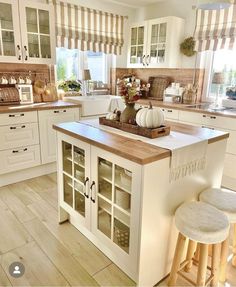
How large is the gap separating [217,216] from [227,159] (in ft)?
5.56

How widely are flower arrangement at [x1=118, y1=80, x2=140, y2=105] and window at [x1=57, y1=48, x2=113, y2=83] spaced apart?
2.44m

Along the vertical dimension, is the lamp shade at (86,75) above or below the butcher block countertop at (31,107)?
above

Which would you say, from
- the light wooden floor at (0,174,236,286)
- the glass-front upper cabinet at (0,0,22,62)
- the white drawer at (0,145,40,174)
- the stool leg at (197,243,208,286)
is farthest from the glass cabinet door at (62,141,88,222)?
the glass-front upper cabinet at (0,0,22,62)

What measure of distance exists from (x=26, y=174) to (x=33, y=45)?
5.72ft

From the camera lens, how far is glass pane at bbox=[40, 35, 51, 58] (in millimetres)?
3281

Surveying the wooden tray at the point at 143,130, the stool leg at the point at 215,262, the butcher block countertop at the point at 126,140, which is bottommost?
the stool leg at the point at 215,262

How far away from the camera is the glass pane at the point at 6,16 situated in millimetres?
2889

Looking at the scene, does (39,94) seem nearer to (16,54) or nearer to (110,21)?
(16,54)

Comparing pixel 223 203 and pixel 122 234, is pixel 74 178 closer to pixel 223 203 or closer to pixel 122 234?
pixel 122 234

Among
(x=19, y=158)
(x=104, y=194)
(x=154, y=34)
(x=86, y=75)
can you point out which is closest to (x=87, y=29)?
(x=86, y=75)

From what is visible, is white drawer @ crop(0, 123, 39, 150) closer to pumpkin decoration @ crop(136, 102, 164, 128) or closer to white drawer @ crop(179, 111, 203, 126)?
pumpkin decoration @ crop(136, 102, 164, 128)

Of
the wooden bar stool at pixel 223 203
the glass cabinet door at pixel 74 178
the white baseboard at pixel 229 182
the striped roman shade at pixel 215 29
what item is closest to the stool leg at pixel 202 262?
the wooden bar stool at pixel 223 203

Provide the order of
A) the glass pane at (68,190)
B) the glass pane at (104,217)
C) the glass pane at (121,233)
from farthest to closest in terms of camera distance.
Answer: the glass pane at (68,190)
the glass pane at (104,217)
the glass pane at (121,233)

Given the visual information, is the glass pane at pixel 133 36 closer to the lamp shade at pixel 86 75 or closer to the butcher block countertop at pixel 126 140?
the lamp shade at pixel 86 75
